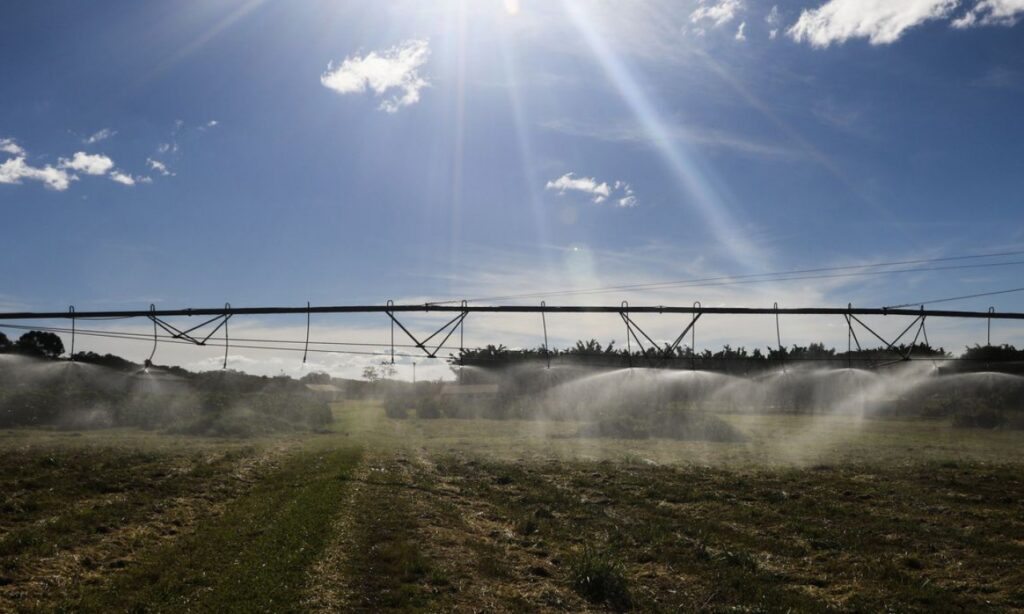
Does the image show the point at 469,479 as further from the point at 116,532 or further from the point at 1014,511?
the point at 1014,511

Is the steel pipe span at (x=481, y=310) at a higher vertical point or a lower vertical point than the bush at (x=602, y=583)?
higher

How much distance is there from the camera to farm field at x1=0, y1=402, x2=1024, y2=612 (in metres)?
11.9

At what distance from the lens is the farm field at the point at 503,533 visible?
11906 mm

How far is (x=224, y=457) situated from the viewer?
33531 mm

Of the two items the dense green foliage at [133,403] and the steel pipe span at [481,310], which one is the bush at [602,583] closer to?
the steel pipe span at [481,310]

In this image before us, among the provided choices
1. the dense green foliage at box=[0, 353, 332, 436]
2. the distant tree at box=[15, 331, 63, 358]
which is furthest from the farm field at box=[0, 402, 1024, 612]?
the distant tree at box=[15, 331, 63, 358]

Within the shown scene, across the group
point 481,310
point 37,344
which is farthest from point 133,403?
point 481,310

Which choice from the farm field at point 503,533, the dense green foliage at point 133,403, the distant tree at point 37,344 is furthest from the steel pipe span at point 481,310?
the distant tree at point 37,344

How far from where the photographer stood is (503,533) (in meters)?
17.6

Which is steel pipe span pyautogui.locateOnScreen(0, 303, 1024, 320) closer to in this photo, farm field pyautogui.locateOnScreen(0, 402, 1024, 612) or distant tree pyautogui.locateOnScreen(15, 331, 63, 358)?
farm field pyautogui.locateOnScreen(0, 402, 1024, 612)

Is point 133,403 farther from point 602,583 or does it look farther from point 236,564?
point 602,583

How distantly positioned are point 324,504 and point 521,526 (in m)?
6.43

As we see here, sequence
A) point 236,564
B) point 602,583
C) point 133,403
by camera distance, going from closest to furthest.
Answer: point 602,583 → point 236,564 → point 133,403

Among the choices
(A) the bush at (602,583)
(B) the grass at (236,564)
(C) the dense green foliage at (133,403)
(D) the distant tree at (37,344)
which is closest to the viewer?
(B) the grass at (236,564)
